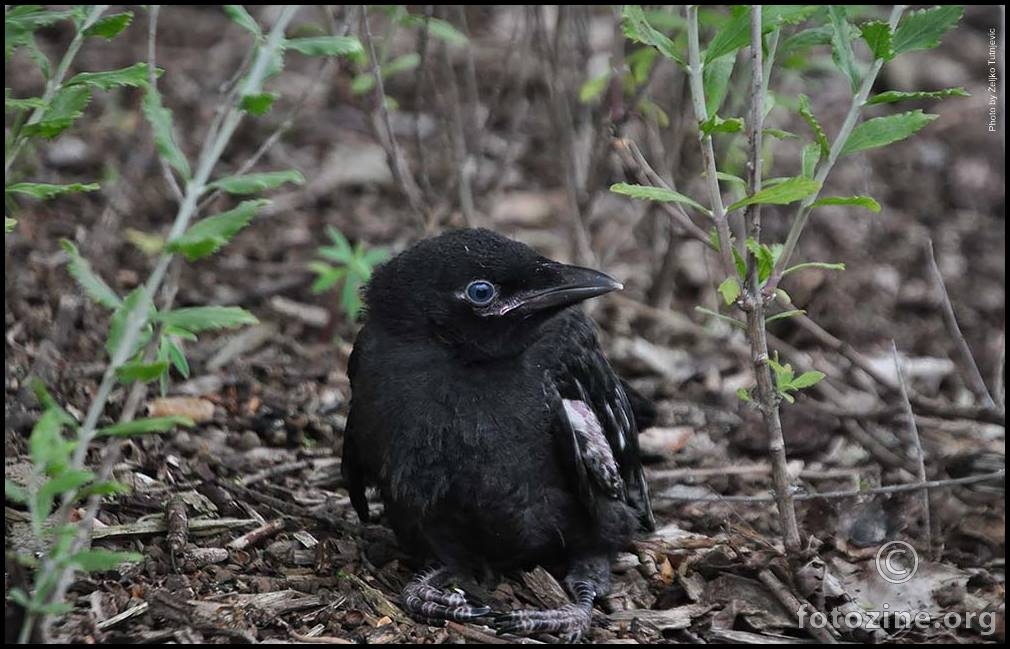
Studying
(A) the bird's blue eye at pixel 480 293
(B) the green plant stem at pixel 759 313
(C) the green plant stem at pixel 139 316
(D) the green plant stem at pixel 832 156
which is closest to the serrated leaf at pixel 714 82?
(B) the green plant stem at pixel 759 313

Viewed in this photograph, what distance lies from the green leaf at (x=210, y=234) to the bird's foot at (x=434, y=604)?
176cm

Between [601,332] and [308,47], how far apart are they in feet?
12.8

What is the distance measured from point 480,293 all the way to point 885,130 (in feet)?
5.36

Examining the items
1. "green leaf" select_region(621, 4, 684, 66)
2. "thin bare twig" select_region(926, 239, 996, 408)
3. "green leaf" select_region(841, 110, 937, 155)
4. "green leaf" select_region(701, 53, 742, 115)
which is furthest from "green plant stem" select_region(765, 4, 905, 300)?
"thin bare twig" select_region(926, 239, 996, 408)

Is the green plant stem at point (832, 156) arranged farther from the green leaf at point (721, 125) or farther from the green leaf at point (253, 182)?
the green leaf at point (253, 182)

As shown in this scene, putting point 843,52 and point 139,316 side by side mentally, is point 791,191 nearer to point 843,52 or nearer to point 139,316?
point 843,52

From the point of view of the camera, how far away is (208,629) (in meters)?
4.16

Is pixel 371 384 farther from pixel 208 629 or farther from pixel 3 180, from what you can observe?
pixel 3 180

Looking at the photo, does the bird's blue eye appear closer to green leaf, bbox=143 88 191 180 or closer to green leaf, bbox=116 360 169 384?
green leaf, bbox=143 88 191 180

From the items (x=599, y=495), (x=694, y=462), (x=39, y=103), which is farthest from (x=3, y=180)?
(x=694, y=462)

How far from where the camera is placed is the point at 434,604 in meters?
4.76

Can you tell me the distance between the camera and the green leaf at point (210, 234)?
359cm

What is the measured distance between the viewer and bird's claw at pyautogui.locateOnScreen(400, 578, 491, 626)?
15.4 feet

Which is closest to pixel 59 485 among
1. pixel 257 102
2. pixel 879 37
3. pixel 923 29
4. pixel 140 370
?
pixel 140 370
